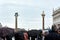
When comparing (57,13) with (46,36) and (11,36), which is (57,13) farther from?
(46,36)

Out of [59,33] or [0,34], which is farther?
[0,34]

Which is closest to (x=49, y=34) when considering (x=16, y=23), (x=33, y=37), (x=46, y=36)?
(x=46, y=36)

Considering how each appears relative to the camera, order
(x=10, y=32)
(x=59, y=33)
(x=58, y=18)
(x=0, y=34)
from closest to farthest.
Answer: (x=59, y=33)
(x=0, y=34)
(x=10, y=32)
(x=58, y=18)

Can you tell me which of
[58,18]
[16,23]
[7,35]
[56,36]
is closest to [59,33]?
[56,36]

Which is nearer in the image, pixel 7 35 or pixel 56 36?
pixel 56 36


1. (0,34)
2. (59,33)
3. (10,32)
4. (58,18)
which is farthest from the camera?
(58,18)

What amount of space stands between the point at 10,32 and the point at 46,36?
6.94 meters

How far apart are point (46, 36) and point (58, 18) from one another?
66.0 metres

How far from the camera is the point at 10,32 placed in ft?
59.6

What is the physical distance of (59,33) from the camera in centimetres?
1097

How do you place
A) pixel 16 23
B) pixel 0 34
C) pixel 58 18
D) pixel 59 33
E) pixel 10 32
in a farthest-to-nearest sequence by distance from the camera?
pixel 58 18, pixel 16 23, pixel 10 32, pixel 0 34, pixel 59 33

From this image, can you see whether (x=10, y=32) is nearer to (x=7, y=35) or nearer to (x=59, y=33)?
(x=7, y=35)

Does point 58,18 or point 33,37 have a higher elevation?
point 58,18

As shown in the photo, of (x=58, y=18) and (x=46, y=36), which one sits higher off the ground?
(x=58, y=18)
